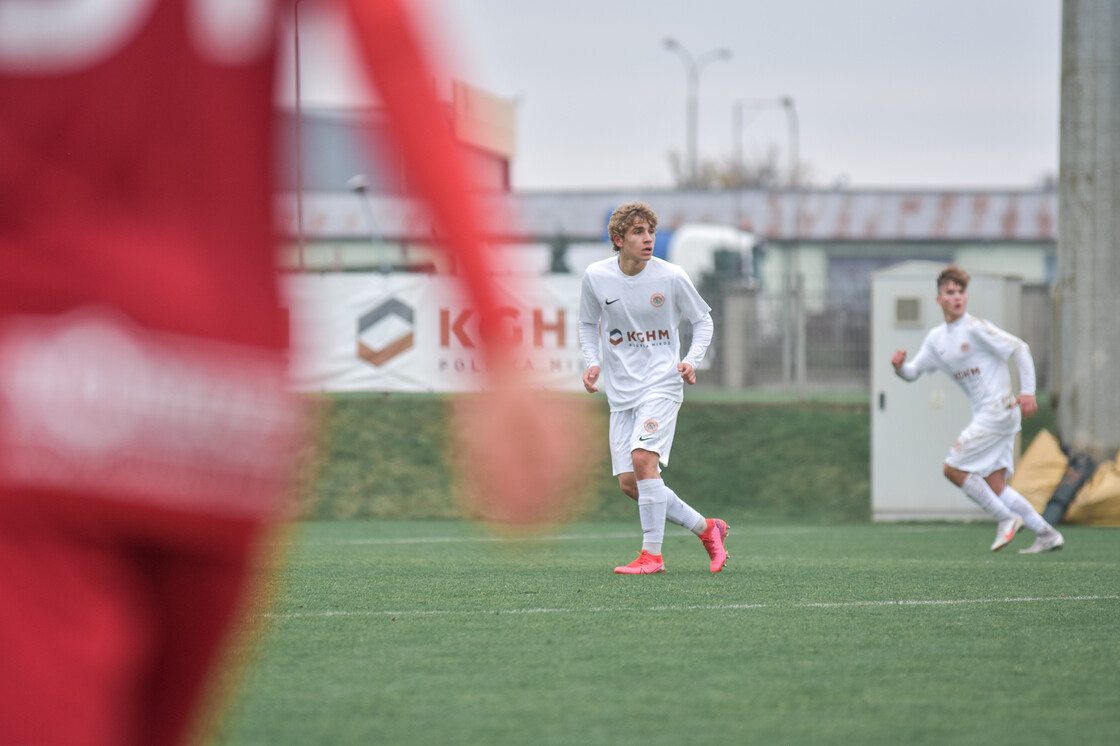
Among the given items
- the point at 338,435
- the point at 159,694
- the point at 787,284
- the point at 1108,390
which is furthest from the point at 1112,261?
the point at 159,694

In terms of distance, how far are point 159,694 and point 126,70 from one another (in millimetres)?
888

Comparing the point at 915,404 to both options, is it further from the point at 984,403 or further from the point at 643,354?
the point at 643,354

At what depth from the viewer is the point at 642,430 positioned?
9.16m

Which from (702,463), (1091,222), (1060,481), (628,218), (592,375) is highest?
(1091,222)

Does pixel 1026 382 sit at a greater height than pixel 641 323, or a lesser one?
lesser

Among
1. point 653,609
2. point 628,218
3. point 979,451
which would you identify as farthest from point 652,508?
point 979,451

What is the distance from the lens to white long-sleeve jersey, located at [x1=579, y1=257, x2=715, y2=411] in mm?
9289

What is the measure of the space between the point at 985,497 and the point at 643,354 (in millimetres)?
3427

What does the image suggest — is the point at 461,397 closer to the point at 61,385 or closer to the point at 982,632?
the point at 61,385

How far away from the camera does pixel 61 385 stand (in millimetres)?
1979

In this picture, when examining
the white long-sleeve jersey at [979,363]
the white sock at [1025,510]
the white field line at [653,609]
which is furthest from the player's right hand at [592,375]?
the white sock at [1025,510]

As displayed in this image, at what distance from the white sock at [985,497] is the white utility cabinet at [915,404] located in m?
3.90

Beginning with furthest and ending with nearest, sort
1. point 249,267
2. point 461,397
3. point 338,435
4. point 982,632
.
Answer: point 338,435, point 982,632, point 249,267, point 461,397

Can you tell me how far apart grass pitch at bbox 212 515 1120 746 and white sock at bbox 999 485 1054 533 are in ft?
3.22
